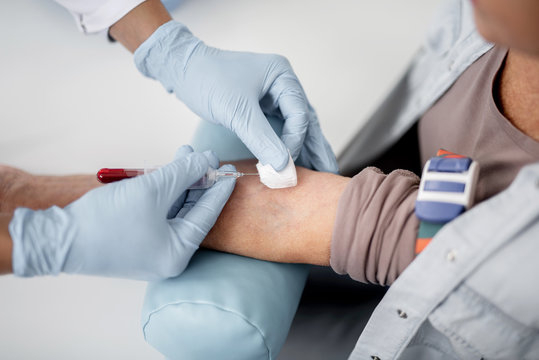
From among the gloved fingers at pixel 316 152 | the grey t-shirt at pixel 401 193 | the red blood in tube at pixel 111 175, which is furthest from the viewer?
the gloved fingers at pixel 316 152

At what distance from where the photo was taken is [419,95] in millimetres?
1217

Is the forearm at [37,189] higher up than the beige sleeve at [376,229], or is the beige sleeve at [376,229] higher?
the forearm at [37,189]

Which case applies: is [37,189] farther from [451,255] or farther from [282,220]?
[451,255]

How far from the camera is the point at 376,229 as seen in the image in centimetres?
82

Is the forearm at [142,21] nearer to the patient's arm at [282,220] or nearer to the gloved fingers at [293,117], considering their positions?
the gloved fingers at [293,117]

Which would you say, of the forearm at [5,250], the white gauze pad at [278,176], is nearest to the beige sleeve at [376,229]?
the white gauze pad at [278,176]

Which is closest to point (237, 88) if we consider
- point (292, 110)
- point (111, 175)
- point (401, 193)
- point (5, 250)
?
point (292, 110)

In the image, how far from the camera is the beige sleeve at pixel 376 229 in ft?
2.62

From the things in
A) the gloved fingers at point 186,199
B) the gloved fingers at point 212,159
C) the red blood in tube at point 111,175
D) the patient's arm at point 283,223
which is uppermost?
the red blood in tube at point 111,175

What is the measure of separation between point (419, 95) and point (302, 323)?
0.72m

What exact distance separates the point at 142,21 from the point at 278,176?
0.62 m

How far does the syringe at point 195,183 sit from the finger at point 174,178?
0.03 m

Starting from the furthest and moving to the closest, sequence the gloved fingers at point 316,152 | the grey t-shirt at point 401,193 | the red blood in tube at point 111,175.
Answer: the gloved fingers at point 316,152, the red blood in tube at point 111,175, the grey t-shirt at point 401,193

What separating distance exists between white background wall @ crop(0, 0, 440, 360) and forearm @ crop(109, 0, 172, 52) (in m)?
0.32
